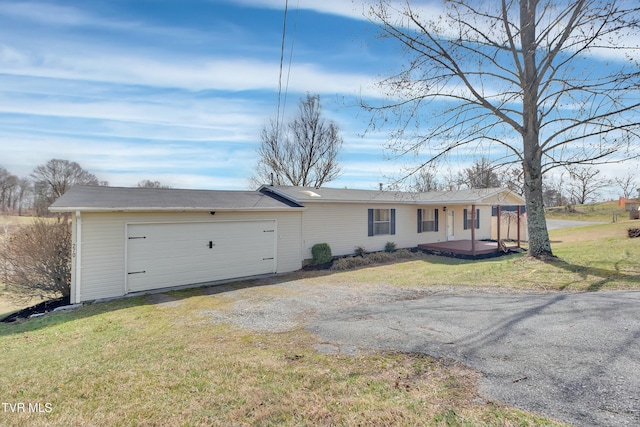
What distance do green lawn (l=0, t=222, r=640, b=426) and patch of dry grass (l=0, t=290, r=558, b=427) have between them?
0.04 ft

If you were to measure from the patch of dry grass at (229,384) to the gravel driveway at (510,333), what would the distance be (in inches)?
12.9

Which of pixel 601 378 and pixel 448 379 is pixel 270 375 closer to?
pixel 448 379

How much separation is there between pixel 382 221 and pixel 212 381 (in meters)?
13.0

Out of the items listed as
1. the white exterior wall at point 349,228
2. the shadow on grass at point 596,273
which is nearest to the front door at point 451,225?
the white exterior wall at point 349,228

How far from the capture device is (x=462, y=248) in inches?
617

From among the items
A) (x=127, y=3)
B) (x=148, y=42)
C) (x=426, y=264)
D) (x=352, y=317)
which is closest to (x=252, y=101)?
(x=148, y=42)

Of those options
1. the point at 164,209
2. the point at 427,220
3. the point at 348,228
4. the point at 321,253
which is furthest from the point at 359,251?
the point at 164,209

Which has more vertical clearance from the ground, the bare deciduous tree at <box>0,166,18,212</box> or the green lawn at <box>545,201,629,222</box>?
the bare deciduous tree at <box>0,166,18,212</box>

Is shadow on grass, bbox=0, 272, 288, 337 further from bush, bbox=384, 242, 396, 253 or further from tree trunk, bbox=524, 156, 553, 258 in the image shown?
tree trunk, bbox=524, 156, 553, 258

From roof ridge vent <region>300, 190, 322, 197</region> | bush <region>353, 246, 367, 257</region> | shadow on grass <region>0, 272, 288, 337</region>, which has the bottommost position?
shadow on grass <region>0, 272, 288, 337</region>

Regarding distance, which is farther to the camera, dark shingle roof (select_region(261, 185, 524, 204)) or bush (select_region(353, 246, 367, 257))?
bush (select_region(353, 246, 367, 257))

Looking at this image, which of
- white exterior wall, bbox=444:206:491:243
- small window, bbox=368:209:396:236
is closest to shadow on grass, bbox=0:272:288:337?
small window, bbox=368:209:396:236

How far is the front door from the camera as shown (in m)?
18.6

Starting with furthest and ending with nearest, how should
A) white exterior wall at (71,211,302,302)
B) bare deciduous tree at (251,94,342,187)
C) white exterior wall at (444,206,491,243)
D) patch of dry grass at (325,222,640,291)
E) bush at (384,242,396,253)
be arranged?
bare deciduous tree at (251,94,342,187), white exterior wall at (444,206,491,243), bush at (384,242,396,253), white exterior wall at (71,211,302,302), patch of dry grass at (325,222,640,291)
